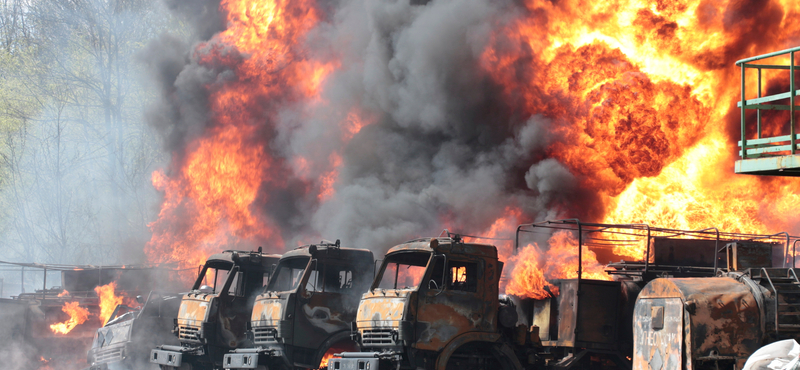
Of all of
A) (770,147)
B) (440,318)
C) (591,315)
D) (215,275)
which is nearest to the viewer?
(770,147)

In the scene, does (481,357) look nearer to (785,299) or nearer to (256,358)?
(256,358)

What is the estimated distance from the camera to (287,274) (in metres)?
15.5

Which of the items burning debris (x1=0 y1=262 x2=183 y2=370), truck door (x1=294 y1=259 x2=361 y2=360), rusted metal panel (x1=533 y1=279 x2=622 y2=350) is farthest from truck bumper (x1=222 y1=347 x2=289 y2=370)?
burning debris (x1=0 y1=262 x2=183 y2=370)

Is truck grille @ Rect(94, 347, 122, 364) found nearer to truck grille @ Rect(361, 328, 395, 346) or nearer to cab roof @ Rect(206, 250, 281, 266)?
cab roof @ Rect(206, 250, 281, 266)

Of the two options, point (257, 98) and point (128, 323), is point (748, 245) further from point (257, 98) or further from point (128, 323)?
point (257, 98)

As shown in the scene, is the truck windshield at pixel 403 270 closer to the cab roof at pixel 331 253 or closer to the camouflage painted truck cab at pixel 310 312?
the camouflage painted truck cab at pixel 310 312

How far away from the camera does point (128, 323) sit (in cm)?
1712

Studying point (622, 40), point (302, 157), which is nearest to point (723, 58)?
point (622, 40)

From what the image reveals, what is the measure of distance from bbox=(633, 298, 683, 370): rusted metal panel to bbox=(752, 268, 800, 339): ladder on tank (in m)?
1.07

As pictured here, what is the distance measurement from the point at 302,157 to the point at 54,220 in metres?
22.2

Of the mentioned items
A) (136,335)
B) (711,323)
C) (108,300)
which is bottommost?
(136,335)

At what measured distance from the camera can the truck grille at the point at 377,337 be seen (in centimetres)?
1167

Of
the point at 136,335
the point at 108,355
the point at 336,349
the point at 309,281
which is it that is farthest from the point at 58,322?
the point at 336,349

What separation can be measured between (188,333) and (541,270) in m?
8.31
